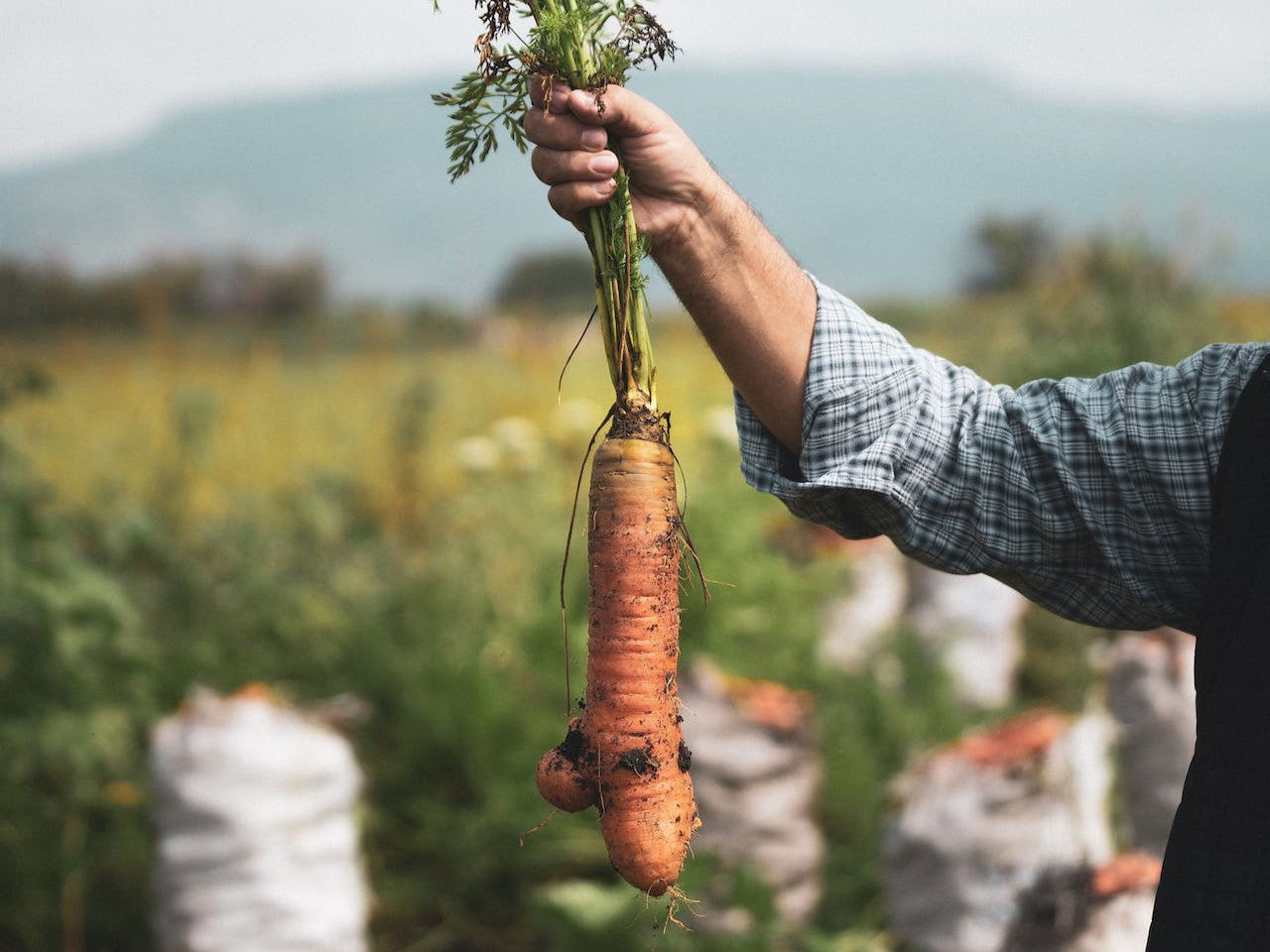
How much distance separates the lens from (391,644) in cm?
425

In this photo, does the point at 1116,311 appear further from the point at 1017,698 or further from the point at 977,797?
the point at 977,797

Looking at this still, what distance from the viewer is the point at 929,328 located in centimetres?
1412

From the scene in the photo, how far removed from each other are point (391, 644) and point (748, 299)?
2.94 m

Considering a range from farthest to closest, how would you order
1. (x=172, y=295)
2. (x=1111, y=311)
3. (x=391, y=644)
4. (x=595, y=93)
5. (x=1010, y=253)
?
(x=1010, y=253)
(x=172, y=295)
(x=1111, y=311)
(x=391, y=644)
(x=595, y=93)

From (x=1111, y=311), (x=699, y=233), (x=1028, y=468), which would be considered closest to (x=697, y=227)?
(x=699, y=233)

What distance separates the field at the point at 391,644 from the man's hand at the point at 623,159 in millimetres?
630

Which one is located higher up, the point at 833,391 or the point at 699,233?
the point at 699,233

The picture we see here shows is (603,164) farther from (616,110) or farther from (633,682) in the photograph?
(633,682)

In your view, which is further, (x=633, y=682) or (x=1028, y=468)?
(x=1028, y=468)

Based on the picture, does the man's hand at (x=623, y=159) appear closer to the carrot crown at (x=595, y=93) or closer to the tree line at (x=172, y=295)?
the carrot crown at (x=595, y=93)

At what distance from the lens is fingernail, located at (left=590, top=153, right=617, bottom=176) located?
142 cm

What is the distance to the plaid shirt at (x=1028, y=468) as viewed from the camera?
5.36 ft

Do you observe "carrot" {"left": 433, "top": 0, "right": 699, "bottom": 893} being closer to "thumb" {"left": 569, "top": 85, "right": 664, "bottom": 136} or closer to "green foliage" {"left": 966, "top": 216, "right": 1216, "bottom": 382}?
"thumb" {"left": 569, "top": 85, "right": 664, "bottom": 136}

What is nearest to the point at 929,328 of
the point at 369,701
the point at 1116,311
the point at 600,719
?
the point at 1116,311
